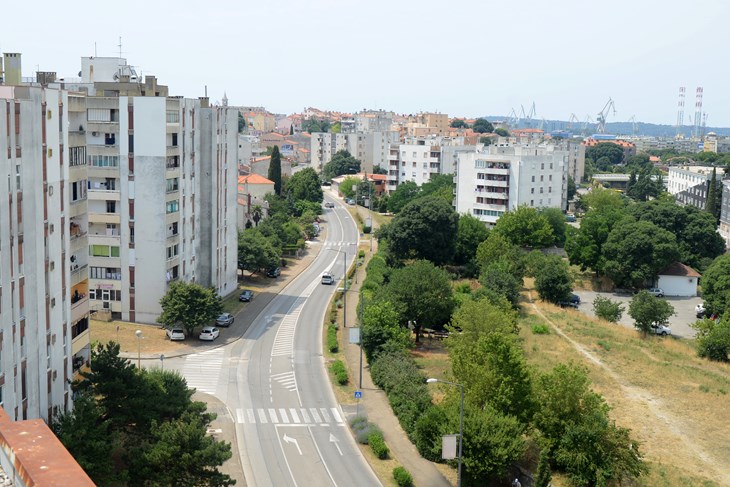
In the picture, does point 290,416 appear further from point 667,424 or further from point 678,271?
A: point 678,271

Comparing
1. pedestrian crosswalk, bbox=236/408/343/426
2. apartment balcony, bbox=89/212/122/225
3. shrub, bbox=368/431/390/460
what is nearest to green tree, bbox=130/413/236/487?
shrub, bbox=368/431/390/460

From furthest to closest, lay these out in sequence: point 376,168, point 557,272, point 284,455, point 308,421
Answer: point 376,168, point 557,272, point 308,421, point 284,455

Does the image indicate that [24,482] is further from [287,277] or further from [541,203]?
[541,203]

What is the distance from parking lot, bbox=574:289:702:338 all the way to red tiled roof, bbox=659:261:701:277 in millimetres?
2875

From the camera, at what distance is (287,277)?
90750mm

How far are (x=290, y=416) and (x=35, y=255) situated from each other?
20.2 metres

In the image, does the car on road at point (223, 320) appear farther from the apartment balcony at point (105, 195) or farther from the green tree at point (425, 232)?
the green tree at point (425, 232)

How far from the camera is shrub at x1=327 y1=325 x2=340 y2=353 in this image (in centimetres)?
6359

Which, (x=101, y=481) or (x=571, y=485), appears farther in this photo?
(x=571, y=485)

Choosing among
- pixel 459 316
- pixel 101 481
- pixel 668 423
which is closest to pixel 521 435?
pixel 668 423

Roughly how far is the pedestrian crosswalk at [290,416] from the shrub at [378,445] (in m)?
4.47

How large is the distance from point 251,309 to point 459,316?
2418 cm

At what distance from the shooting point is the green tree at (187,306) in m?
61.6

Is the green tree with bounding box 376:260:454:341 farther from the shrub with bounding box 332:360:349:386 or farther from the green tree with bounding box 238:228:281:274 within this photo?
the green tree with bounding box 238:228:281:274
